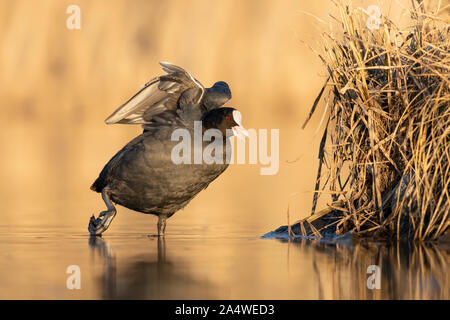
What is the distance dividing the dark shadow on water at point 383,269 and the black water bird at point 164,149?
4.10ft

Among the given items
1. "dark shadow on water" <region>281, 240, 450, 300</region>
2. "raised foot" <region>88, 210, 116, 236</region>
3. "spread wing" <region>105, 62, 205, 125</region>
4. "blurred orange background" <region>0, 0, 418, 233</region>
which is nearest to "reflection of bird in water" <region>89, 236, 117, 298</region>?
"raised foot" <region>88, 210, 116, 236</region>

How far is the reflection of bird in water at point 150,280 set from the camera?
4.68 m

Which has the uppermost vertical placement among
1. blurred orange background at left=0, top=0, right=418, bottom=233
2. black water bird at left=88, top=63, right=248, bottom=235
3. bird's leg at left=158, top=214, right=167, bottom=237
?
blurred orange background at left=0, top=0, right=418, bottom=233

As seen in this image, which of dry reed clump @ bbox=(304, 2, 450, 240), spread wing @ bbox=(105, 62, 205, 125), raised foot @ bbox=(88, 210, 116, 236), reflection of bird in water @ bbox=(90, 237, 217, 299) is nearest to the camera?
reflection of bird in water @ bbox=(90, 237, 217, 299)

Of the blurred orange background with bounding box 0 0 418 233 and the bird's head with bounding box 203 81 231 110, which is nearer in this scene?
the bird's head with bounding box 203 81 231 110

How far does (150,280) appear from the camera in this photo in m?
5.09

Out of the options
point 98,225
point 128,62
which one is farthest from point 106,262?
point 128,62

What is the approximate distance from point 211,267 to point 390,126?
219 cm

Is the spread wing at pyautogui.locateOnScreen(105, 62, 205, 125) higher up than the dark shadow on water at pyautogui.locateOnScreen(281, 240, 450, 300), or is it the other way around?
the spread wing at pyautogui.locateOnScreen(105, 62, 205, 125)

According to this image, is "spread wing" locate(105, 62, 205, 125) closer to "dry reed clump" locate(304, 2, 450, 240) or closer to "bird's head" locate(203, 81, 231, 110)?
"bird's head" locate(203, 81, 231, 110)

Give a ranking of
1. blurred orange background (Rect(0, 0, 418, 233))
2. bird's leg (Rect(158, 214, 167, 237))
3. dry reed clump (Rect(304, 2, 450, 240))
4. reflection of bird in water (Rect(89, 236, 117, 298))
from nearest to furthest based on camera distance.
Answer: reflection of bird in water (Rect(89, 236, 117, 298)), dry reed clump (Rect(304, 2, 450, 240)), bird's leg (Rect(158, 214, 167, 237)), blurred orange background (Rect(0, 0, 418, 233))

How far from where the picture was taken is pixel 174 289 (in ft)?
15.8

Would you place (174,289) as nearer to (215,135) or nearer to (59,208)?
(215,135)

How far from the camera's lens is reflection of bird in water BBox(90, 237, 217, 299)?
4.68m
